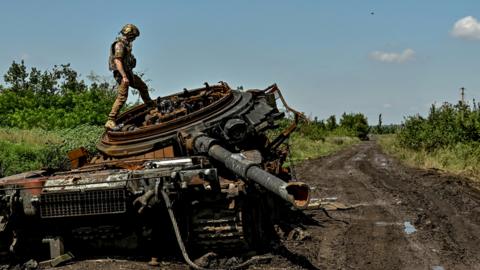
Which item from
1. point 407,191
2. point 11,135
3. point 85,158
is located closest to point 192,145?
point 85,158

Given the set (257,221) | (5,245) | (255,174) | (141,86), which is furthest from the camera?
(141,86)

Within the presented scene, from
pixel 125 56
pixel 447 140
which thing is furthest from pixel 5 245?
pixel 447 140

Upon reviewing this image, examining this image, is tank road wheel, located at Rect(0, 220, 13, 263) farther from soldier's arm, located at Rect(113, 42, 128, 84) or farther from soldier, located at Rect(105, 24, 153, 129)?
soldier's arm, located at Rect(113, 42, 128, 84)

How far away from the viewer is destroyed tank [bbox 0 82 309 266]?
6.77m

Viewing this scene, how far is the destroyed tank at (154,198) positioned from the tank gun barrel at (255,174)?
0.05ft

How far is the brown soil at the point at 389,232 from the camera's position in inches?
282

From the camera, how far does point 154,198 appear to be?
6.69 meters

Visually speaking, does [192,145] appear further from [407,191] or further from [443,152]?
[443,152]

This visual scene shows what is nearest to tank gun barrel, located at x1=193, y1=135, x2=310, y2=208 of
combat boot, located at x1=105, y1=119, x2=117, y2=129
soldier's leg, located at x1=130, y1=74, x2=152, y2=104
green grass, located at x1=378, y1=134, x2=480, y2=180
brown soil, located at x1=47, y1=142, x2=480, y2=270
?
brown soil, located at x1=47, y1=142, x2=480, y2=270

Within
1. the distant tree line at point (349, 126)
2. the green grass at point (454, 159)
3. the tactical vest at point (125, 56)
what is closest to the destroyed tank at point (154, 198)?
the tactical vest at point (125, 56)

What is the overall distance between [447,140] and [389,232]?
612 inches

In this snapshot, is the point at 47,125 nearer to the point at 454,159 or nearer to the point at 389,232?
the point at 454,159

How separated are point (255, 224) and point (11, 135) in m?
16.2

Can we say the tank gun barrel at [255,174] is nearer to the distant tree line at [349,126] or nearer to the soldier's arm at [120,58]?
the soldier's arm at [120,58]
